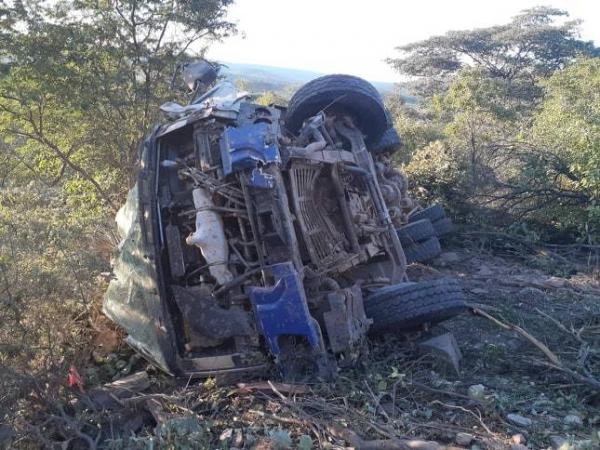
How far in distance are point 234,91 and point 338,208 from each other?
1.18 m

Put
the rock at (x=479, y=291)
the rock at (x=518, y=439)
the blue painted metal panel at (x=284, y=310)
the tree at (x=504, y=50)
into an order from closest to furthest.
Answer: the rock at (x=518, y=439)
the blue painted metal panel at (x=284, y=310)
the rock at (x=479, y=291)
the tree at (x=504, y=50)

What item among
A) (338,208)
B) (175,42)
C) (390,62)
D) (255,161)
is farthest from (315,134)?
(390,62)

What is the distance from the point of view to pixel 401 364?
3.93 metres

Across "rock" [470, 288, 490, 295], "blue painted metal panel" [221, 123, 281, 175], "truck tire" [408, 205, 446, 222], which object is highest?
"blue painted metal panel" [221, 123, 281, 175]

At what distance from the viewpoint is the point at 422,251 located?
6066mm

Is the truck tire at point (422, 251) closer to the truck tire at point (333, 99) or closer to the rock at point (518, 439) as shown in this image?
the truck tire at point (333, 99)

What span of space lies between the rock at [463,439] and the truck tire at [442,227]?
3.78 metres

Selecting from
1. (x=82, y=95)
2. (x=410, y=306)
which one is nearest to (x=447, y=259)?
(x=410, y=306)

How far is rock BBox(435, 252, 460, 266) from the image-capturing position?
21.0 feet

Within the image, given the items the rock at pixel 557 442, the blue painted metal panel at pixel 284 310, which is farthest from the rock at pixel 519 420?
the blue painted metal panel at pixel 284 310

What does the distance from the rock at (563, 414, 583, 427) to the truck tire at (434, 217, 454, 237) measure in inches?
139

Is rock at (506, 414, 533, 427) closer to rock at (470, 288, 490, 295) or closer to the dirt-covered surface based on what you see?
the dirt-covered surface

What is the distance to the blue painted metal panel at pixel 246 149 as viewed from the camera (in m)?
3.90

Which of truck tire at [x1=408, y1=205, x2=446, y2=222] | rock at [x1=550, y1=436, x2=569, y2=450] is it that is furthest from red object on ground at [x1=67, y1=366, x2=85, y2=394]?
truck tire at [x1=408, y1=205, x2=446, y2=222]
